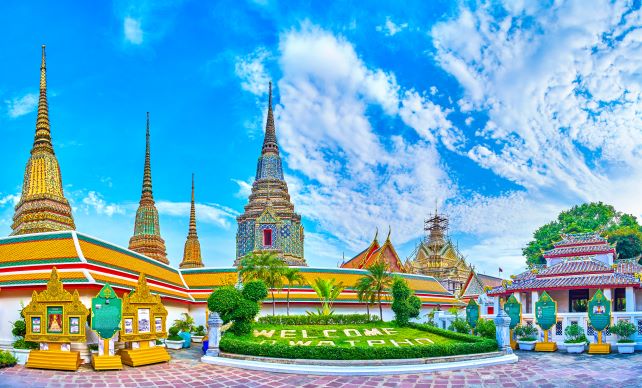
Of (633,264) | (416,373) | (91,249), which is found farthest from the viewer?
(633,264)

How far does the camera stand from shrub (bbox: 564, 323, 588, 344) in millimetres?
23711

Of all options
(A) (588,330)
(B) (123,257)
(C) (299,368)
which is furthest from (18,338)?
(A) (588,330)

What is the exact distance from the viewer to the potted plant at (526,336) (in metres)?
25.5

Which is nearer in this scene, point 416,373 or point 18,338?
point 416,373

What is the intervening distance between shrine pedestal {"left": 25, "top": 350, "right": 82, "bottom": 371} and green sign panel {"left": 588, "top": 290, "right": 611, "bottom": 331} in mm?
Answer: 22811

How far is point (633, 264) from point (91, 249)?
31.4m

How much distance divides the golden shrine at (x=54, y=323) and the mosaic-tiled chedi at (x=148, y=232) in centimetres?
2423

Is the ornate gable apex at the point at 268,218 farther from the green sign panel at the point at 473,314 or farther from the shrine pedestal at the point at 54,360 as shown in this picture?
the shrine pedestal at the point at 54,360

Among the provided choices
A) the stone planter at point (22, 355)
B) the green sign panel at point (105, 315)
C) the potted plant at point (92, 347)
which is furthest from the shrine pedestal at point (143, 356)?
the stone planter at point (22, 355)

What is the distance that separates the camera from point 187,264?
4831 cm

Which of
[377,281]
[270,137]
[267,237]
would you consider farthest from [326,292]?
[270,137]

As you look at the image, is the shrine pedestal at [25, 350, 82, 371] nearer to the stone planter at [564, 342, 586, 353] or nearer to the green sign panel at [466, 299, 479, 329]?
the green sign panel at [466, 299, 479, 329]

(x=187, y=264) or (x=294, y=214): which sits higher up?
(x=294, y=214)

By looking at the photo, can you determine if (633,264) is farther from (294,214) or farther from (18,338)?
(18,338)
